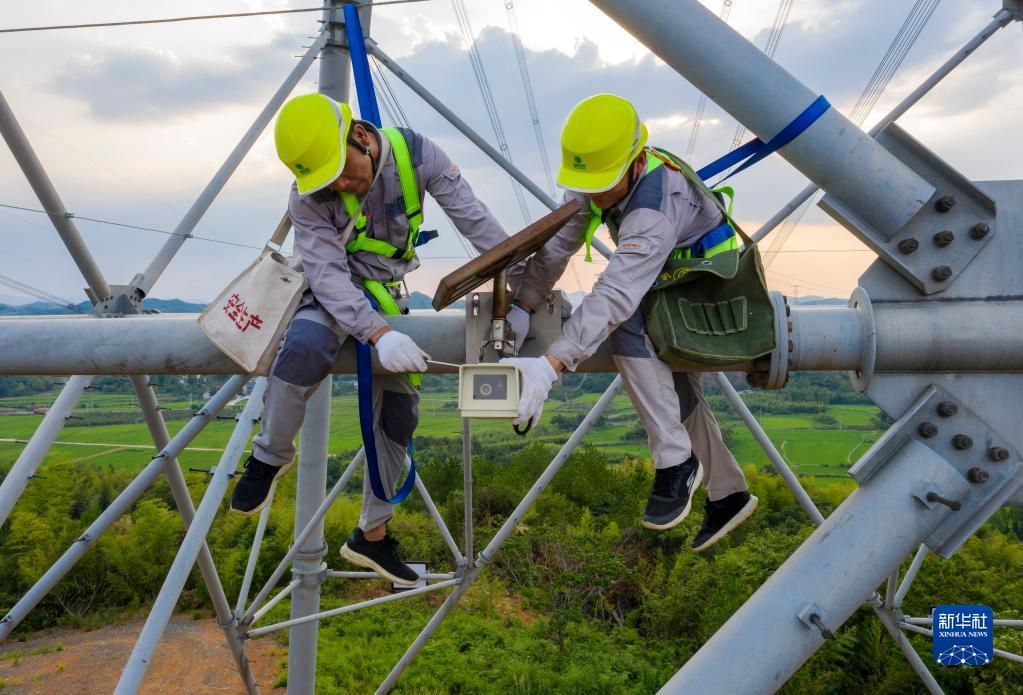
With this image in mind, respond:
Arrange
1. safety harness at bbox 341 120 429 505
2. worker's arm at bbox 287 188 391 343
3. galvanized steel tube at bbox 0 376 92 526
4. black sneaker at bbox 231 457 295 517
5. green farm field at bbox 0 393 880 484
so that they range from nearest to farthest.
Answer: worker's arm at bbox 287 188 391 343
safety harness at bbox 341 120 429 505
black sneaker at bbox 231 457 295 517
galvanized steel tube at bbox 0 376 92 526
green farm field at bbox 0 393 880 484

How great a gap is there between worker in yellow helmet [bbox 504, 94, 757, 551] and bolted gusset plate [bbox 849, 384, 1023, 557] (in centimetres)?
84

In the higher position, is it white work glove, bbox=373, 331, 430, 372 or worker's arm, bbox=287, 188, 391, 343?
worker's arm, bbox=287, 188, 391, 343

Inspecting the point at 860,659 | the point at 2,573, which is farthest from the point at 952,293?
the point at 2,573

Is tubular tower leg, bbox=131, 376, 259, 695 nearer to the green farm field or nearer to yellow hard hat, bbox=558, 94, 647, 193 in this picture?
yellow hard hat, bbox=558, 94, 647, 193

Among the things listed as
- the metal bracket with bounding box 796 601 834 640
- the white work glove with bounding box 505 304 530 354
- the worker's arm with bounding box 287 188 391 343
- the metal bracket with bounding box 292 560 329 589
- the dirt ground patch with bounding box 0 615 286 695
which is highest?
the worker's arm with bounding box 287 188 391 343

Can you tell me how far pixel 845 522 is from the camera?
3074 millimetres

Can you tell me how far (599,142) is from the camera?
3.19m

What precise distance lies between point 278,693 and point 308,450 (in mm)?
13351

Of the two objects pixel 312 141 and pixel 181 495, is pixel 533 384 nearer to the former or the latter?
pixel 312 141

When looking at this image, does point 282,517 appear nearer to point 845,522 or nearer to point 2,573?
point 2,573

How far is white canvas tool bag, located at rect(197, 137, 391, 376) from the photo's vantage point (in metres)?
3.33

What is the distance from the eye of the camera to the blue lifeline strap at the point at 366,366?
11.4 feet

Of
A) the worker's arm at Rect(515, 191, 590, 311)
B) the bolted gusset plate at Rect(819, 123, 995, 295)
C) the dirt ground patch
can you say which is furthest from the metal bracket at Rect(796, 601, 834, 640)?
the dirt ground patch

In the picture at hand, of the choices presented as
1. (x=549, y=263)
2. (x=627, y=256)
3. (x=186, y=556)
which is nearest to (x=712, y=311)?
(x=627, y=256)
